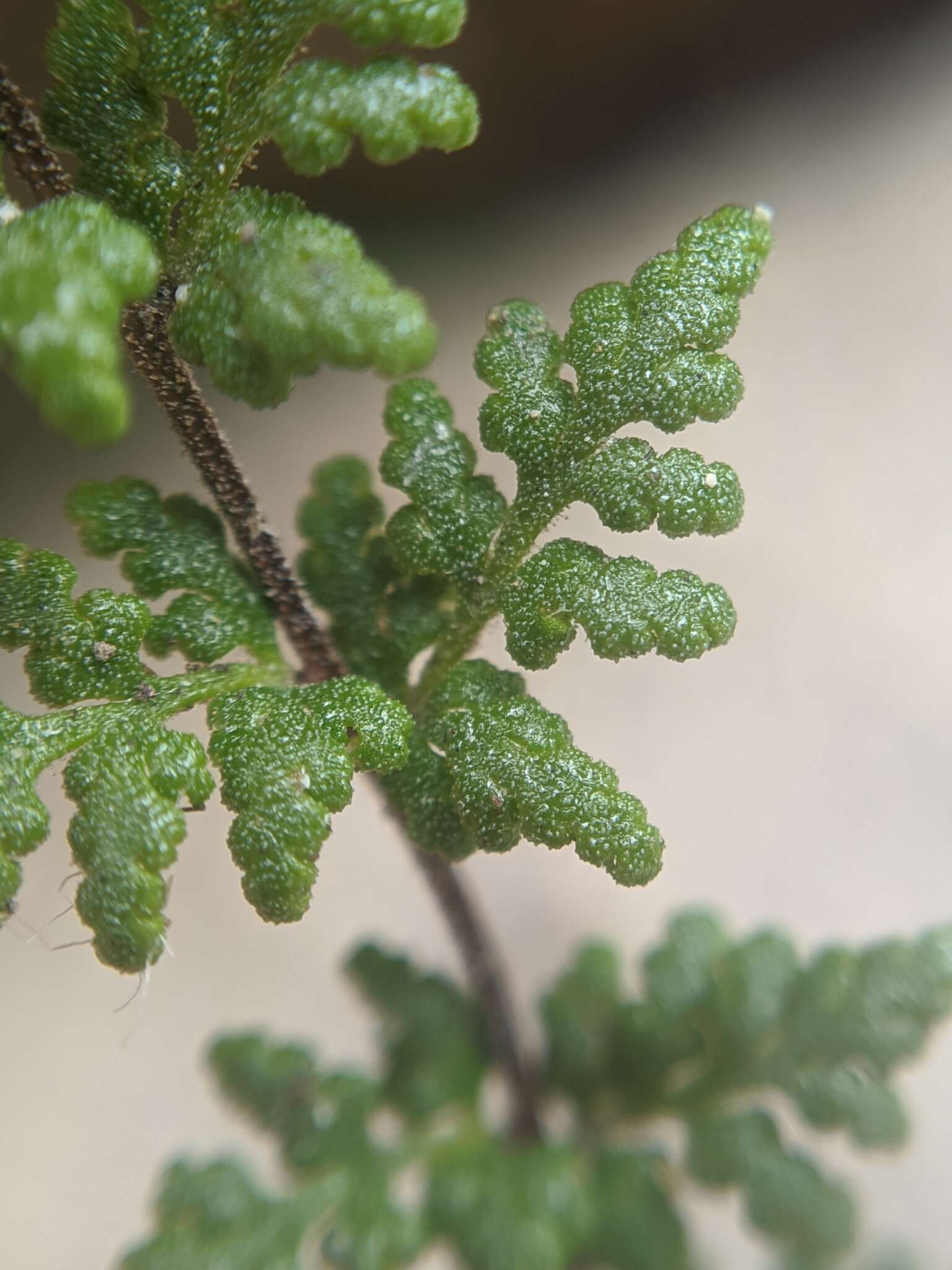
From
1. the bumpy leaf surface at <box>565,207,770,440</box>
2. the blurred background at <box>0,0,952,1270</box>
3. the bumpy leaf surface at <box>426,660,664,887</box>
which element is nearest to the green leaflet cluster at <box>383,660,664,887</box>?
the bumpy leaf surface at <box>426,660,664,887</box>

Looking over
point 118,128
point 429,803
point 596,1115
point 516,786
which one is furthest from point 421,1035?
point 118,128

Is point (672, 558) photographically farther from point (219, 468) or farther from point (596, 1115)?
point (219, 468)

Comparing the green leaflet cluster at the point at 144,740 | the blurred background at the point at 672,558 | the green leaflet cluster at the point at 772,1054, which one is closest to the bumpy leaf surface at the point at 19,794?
the green leaflet cluster at the point at 144,740

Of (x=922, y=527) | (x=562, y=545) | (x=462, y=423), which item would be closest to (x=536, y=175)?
(x=462, y=423)


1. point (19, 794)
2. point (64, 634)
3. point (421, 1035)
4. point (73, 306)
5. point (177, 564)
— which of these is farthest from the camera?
point (421, 1035)

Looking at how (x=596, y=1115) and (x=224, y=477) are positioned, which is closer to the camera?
(x=224, y=477)

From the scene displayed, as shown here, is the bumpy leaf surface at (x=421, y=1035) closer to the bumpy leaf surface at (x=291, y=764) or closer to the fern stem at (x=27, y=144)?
the bumpy leaf surface at (x=291, y=764)

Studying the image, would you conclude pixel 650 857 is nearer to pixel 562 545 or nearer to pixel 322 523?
Result: pixel 562 545
